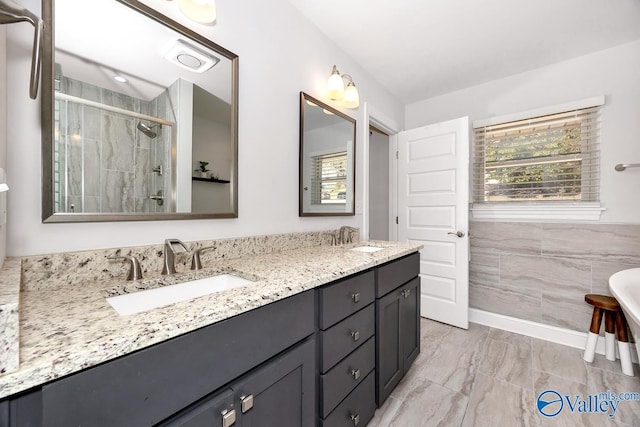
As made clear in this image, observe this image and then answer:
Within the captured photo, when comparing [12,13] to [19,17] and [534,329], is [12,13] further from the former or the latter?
[534,329]

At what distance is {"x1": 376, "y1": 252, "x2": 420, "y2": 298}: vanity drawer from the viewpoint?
1.44 m

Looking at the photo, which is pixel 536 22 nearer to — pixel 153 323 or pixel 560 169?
pixel 560 169

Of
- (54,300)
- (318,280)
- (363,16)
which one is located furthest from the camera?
(363,16)

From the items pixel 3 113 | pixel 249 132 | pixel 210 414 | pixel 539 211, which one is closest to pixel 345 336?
pixel 210 414

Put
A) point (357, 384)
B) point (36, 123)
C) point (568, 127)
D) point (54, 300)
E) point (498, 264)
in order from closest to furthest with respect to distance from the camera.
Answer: point (54, 300), point (36, 123), point (357, 384), point (568, 127), point (498, 264)

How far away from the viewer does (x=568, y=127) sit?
7.77 ft

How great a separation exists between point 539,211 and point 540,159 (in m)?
0.48

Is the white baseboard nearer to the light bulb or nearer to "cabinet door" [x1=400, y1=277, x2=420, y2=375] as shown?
"cabinet door" [x1=400, y1=277, x2=420, y2=375]

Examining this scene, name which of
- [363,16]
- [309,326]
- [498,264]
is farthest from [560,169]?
[309,326]

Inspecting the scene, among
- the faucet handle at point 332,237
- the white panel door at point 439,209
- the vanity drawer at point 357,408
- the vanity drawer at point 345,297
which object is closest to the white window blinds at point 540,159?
the white panel door at point 439,209

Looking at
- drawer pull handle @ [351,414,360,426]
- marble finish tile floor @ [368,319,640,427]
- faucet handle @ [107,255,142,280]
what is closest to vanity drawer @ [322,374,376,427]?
drawer pull handle @ [351,414,360,426]

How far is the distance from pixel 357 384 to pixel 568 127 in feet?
9.05

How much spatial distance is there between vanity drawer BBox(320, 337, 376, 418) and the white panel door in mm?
1582
